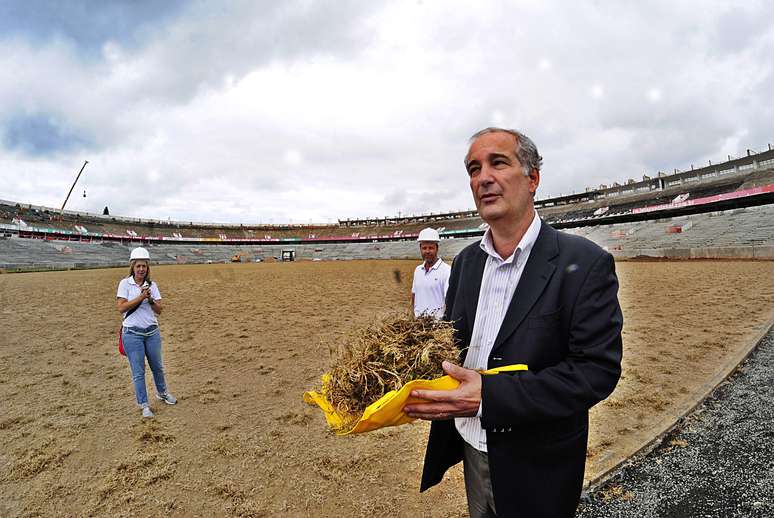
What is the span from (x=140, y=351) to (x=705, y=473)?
6.27 metres

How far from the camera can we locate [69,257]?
37875 mm

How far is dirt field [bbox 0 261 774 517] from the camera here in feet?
10.8

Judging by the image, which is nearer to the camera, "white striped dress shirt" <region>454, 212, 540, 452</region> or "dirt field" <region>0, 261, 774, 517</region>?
"white striped dress shirt" <region>454, 212, 540, 452</region>

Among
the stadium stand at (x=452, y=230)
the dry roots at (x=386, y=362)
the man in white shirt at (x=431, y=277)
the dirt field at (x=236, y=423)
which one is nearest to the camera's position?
the dry roots at (x=386, y=362)

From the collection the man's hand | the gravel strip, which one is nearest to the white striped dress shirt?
the man's hand

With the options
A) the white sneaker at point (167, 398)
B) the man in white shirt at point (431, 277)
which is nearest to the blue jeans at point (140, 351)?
the white sneaker at point (167, 398)

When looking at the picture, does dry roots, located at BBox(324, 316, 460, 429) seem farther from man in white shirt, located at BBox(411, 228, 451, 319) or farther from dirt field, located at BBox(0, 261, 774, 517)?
man in white shirt, located at BBox(411, 228, 451, 319)

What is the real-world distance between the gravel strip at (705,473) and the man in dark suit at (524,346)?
1859mm

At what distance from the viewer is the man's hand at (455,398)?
1354 mm

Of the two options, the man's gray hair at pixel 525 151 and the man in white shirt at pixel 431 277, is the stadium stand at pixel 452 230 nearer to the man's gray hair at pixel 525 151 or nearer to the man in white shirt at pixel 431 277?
the man in white shirt at pixel 431 277

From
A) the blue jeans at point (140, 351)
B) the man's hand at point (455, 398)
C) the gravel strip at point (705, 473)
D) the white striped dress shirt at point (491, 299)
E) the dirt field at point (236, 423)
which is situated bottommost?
the dirt field at point (236, 423)

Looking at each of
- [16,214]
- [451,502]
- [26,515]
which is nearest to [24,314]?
[26,515]

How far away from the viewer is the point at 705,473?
314cm

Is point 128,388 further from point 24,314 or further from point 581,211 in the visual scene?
point 581,211
